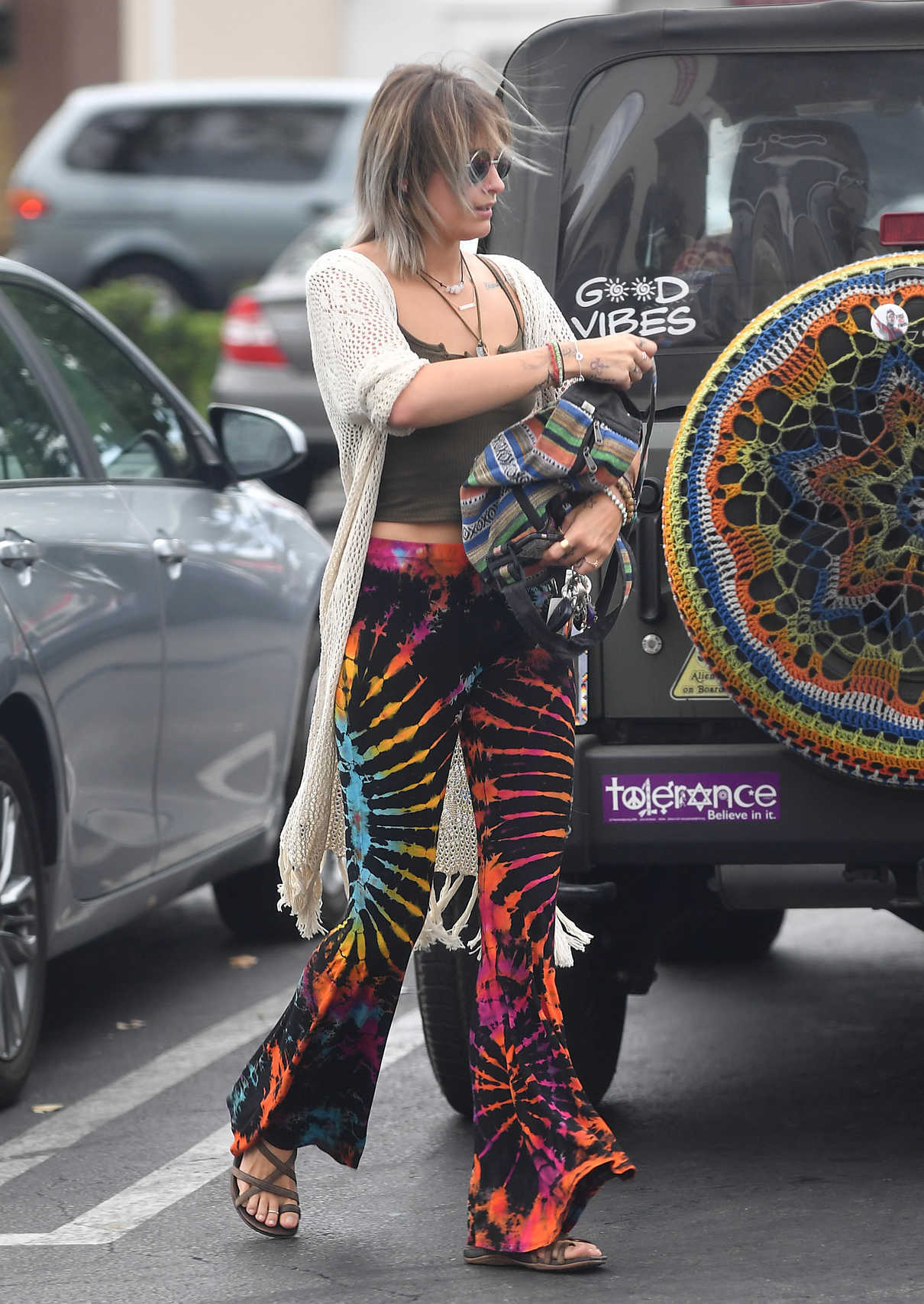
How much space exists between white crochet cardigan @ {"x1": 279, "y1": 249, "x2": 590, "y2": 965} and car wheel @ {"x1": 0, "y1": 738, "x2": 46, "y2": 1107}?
0.98 meters

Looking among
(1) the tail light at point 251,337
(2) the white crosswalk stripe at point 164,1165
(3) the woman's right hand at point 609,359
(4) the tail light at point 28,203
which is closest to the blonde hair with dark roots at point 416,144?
(3) the woman's right hand at point 609,359

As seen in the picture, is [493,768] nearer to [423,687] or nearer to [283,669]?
[423,687]

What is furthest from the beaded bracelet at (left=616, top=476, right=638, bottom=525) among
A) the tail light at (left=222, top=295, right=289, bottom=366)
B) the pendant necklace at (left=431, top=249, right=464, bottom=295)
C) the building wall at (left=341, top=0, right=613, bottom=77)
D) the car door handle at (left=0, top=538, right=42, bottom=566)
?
the building wall at (left=341, top=0, right=613, bottom=77)

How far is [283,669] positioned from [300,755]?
0.31 metres

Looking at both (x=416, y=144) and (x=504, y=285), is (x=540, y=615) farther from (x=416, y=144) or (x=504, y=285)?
(x=416, y=144)

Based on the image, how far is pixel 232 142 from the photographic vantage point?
55.9 ft

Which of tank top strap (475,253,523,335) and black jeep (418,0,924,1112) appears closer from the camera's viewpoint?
tank top strap (475,253,523,335)

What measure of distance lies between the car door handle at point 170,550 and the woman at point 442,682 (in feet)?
A: 5.65

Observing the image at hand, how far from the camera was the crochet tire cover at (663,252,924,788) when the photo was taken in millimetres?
3572

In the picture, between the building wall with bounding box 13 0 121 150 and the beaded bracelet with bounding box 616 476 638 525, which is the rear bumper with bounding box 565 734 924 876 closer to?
the beaded bracelet with bounding box 616 476 638 525

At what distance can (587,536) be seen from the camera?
3473mm

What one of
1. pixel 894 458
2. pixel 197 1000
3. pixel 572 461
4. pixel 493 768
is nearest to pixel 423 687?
pixel 493 768

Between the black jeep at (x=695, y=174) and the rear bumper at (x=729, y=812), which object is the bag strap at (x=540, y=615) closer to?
the rear bumper at (x=729, y=812)

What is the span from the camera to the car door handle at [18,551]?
4668 mm
